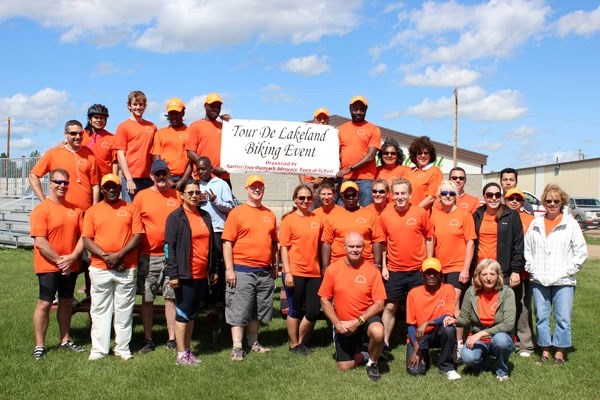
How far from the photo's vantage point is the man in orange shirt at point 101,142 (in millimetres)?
8000

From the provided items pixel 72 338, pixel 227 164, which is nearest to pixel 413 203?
pixel 227 164

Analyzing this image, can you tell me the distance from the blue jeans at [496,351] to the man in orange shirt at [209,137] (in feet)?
13.2

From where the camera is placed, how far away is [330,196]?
7.23 metres

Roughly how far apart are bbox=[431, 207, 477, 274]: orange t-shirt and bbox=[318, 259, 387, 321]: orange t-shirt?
0.92 meters

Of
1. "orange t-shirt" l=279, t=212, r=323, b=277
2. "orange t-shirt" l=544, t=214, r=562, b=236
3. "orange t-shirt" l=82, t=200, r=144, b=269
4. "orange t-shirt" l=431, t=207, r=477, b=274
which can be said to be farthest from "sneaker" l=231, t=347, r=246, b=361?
"orange t-shirt" l=544, t=214, r=562, b=236

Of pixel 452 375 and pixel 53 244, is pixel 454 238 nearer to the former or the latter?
pixel 452 375

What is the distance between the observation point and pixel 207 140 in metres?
8.14

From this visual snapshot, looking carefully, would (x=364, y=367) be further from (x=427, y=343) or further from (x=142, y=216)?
(x=142, y=216)

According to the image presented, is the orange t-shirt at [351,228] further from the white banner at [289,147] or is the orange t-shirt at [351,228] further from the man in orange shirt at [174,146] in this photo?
the man in orange shirt at [174,146]

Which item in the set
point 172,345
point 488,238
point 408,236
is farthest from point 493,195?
point 172,345

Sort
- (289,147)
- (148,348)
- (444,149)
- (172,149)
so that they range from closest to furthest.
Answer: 1. (148,348)
2. (172,149)
3. (289,147)
4. (444,149)

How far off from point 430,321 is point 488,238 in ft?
4.53

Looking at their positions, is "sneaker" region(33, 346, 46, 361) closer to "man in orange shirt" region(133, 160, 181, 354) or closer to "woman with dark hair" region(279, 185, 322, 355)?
"man in orange shirt" region(133, 160, 181, 354)

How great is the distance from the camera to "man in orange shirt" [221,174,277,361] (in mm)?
6934
